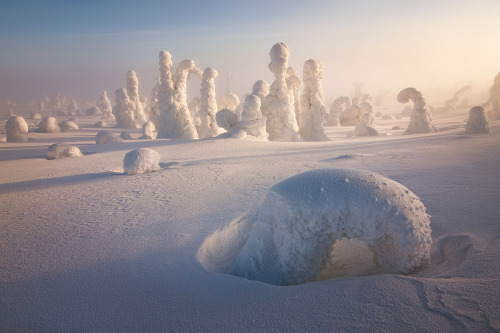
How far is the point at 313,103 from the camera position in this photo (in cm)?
1435

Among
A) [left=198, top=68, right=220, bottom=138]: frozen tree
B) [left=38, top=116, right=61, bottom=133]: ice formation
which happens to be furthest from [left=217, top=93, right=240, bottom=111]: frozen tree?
[left=38, top=116, right=61, bottom=133]: ice formation

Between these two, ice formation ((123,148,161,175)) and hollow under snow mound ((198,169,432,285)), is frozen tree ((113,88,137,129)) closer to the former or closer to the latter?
ice formation ((123,148,161,175))

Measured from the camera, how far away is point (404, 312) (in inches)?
54.0

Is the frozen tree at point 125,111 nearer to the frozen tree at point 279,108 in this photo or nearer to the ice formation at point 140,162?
the frozen tree at point 279,108

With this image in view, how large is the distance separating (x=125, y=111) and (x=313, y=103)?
53.8 ft

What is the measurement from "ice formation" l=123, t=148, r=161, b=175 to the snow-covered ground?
2.21 ft

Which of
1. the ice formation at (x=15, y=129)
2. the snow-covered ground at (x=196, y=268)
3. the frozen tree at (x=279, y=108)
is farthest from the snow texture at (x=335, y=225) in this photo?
the ice formation at (x=15, y=129)

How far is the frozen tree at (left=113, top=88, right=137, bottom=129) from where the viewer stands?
21.4 metres

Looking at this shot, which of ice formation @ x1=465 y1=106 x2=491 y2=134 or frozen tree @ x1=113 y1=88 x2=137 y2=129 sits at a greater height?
frozen tree @ x1=113 y1=88 x2=137 y2=129

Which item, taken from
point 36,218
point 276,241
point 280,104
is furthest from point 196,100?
point 276,241

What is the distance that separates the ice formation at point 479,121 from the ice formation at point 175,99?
11996 mm

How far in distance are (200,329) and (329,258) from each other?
1225mm

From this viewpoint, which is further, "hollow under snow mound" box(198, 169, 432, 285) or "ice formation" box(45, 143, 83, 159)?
A: "ice formation" box(45, 143, 83, 159)

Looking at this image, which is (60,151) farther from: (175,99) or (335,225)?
(335,225)
